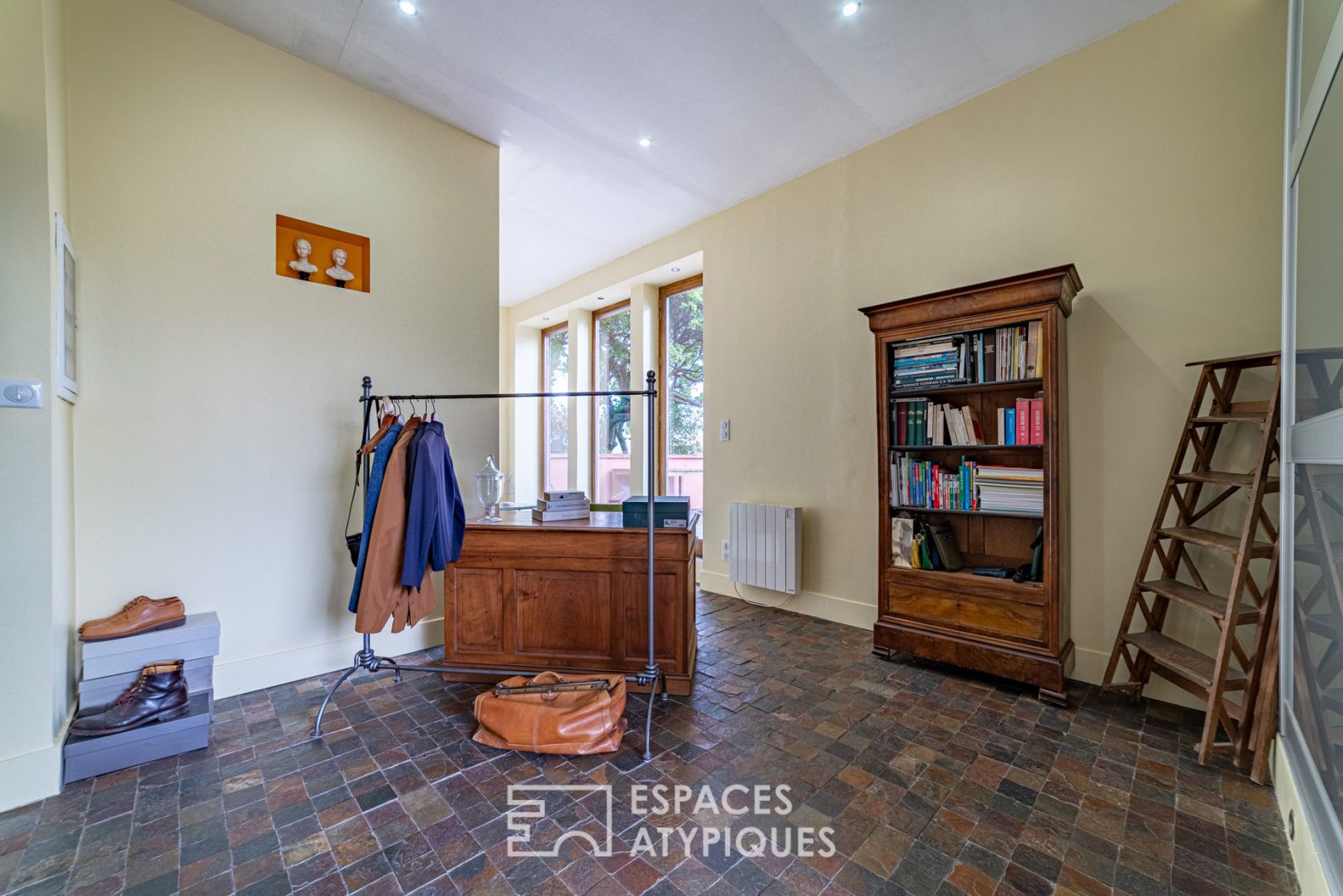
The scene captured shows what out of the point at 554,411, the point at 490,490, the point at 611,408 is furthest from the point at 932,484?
the point at 554,411

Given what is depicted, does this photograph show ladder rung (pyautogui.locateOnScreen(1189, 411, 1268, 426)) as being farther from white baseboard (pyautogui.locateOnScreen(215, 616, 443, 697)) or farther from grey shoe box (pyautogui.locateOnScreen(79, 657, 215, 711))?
grey shoe box (pyautogui.locateOnScreen(79, 657, 215, 711))

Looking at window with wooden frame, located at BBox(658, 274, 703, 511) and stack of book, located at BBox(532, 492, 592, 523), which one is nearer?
stack of book, located at BBox(532, 492, 592, 523)

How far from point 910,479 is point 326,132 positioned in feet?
12.0

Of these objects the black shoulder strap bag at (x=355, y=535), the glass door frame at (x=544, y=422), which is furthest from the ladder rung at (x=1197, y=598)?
the glass door frame at (x=544, y=422)

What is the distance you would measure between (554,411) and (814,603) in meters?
4.72

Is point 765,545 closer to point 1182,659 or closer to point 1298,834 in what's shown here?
→ point 1182,659

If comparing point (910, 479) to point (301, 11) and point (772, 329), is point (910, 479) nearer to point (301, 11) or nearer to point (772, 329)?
point (772, 329)

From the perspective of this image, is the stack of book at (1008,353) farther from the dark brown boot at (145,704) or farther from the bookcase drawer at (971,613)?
the dark brown boot at (145,704)

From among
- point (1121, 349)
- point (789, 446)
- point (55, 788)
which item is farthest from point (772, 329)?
point (55, 788)

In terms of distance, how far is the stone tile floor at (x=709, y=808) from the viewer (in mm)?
1433

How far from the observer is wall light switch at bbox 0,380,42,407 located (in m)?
1.71

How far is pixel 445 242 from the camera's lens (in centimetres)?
325

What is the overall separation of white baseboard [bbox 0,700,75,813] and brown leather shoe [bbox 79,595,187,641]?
0.39 metres

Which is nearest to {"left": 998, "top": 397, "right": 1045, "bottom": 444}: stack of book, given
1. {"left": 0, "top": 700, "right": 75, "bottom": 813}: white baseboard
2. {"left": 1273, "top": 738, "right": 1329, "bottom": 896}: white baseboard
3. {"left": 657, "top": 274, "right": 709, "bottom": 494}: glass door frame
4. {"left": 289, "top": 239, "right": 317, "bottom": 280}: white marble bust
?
{"left": 1273, "top": 738, "right": 1329, "bottom": 896}: white baseboard
